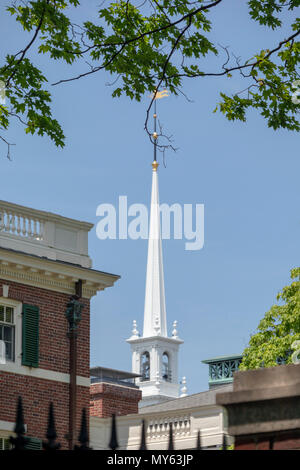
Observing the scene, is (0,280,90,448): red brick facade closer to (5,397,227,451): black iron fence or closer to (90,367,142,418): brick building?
(90,367,142,418): brick building

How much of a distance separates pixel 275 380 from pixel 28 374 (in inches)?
1028

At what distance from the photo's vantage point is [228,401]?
652cm

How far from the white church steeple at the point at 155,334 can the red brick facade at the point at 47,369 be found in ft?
231

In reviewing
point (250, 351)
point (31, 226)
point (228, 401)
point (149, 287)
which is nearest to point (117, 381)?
point (250, 351)

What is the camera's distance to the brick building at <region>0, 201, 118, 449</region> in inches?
1238

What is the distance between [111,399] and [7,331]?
13100mm

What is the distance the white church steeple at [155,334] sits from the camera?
105125 millimetres

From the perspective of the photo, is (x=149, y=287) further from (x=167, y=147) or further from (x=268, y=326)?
(x=167, y=147)

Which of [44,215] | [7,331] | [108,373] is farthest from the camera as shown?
[108,373]

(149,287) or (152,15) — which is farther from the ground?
(149,287)

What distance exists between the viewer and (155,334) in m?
107

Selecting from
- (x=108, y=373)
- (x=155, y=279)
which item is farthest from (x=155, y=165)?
(x=108, y=373)

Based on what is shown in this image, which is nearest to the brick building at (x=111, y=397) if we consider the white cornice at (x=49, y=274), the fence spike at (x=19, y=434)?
the white cornice at (x=49, y=274)

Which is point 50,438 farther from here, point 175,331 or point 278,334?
point 175,331
